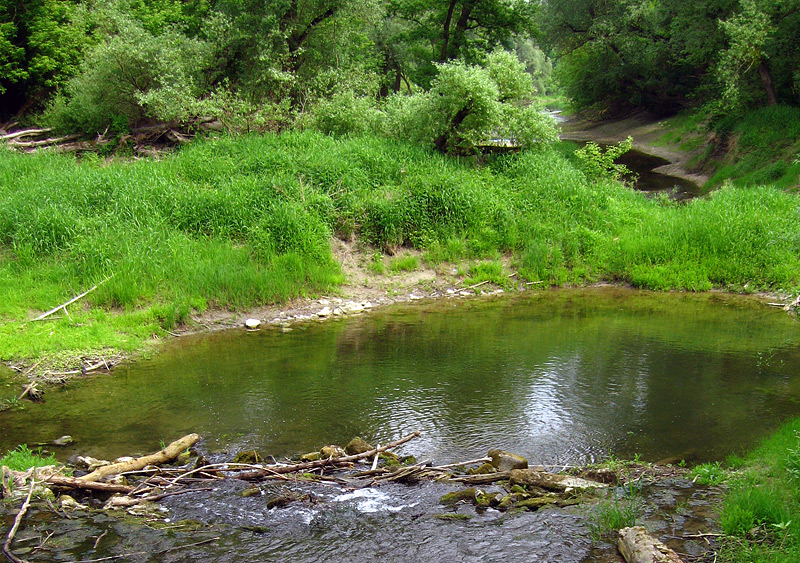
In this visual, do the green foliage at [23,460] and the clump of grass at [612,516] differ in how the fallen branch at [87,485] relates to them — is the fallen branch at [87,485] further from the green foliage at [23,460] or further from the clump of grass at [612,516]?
the clump of grass at [612,516]

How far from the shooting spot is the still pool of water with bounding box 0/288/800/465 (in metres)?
7.73

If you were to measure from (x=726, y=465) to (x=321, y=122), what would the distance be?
14603mm

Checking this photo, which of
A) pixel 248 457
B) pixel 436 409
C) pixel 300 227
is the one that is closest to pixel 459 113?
pixel 300 227

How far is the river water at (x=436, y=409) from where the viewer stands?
18.2ft

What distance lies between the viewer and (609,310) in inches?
520

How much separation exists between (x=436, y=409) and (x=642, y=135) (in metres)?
33.4

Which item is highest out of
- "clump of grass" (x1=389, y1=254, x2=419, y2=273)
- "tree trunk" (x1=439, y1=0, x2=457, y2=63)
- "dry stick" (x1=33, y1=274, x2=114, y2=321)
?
"tree trunk" (x1=439, y1=0, x2=457, y2=63)

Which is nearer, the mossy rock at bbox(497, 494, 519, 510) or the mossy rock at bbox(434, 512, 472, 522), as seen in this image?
the mossy rock at bbox(434, 512, 472, 522)

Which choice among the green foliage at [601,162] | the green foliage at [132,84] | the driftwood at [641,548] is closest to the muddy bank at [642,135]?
the green foliage at [601,162]

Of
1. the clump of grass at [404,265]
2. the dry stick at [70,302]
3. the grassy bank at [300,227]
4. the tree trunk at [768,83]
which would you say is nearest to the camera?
the dry stick at [70,302]

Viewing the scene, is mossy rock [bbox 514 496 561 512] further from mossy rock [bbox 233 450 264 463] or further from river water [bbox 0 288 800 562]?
mossy rock [bbox 233 450 264 463]

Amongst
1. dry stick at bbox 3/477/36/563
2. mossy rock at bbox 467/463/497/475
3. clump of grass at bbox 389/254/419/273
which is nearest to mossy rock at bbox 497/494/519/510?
mossy rock at bbox 467/463/497/475

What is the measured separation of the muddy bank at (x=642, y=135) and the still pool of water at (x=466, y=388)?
15.9 meters

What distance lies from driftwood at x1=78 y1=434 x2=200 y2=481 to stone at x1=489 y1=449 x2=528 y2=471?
126 inches
